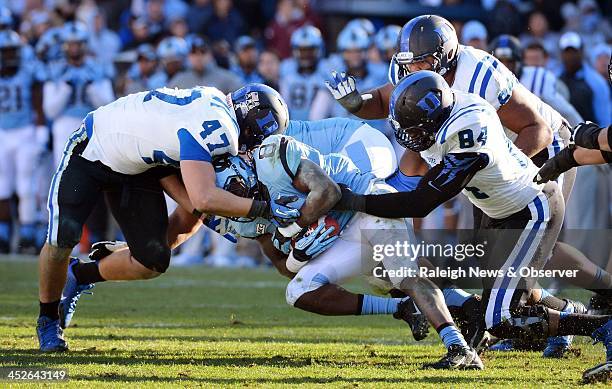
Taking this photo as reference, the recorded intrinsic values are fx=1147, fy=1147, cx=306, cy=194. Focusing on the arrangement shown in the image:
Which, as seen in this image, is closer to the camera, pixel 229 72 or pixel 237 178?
pixel 237 178

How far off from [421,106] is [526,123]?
113 cm

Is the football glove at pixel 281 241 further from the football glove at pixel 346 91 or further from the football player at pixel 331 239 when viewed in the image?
the football glove at pixel 346 91

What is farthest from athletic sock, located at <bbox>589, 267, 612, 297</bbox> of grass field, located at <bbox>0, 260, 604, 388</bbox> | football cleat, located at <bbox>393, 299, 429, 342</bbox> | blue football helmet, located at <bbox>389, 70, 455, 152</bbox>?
blue football helmet, located at <bbox>389, 70, 455, 152</bbox>

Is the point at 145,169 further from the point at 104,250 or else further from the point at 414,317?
the point at 414,317

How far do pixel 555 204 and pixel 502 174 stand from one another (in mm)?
487

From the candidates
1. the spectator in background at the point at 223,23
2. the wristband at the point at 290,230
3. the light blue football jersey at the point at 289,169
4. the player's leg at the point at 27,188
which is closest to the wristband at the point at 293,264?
the wristband at the point at 290,230

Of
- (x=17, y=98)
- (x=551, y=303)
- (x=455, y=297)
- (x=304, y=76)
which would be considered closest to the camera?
(x=455, y=297)

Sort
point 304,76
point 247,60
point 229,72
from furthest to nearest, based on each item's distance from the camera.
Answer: point 247,60, point 229,72, point 304,76

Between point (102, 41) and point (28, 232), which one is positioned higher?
point (102, 41)

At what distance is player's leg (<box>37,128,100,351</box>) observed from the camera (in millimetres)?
5707

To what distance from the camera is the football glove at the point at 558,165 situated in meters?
4.98

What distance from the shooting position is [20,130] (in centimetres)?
1168

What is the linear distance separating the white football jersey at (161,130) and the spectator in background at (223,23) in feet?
27.1

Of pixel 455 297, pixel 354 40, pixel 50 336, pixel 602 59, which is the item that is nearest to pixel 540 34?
pixel 602 59
